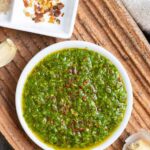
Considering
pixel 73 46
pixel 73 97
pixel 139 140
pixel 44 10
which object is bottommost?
pixel 139 140

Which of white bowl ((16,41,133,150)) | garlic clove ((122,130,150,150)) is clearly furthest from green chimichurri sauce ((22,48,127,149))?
garlic clove ((122,130,150,150))

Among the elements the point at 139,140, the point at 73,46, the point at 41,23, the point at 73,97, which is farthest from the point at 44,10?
the point at 139,140

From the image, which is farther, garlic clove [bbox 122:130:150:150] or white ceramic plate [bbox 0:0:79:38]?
garlic clove [bbox 122:130:150:150]

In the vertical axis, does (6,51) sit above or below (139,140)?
above

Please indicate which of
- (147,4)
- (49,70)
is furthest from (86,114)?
(147,4)

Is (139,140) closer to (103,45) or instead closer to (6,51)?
(103,45)

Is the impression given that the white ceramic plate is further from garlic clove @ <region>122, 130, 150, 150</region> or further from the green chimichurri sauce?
garlic clove @ <region>122, 130, 150, 150</region>
